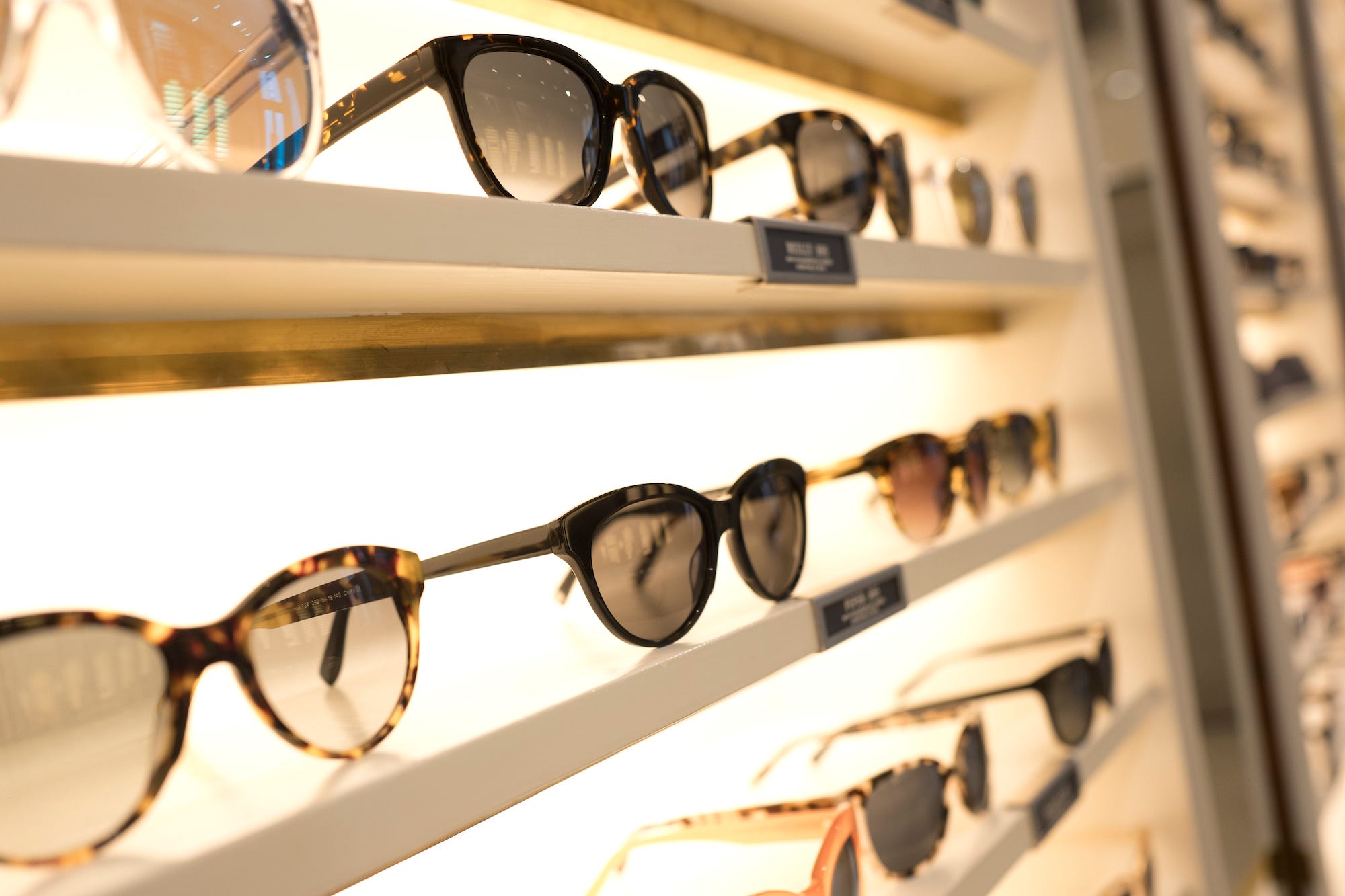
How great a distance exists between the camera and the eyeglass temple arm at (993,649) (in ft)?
3.84

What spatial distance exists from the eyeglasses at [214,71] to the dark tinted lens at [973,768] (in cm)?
80

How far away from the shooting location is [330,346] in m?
0.63

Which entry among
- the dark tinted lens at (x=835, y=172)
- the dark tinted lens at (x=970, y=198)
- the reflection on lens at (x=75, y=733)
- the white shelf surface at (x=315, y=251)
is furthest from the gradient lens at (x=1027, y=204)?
the reflection on lens at (x=75, y=733)

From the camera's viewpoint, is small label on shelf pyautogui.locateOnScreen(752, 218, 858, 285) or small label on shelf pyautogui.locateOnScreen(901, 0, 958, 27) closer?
small label on shelf pyautogui.locateOnScreen(752, 218, 858, 285)

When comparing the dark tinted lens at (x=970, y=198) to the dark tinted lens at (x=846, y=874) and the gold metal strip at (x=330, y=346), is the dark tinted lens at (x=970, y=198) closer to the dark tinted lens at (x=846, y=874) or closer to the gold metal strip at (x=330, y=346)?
the gold metal strip at (x=330, y=346)

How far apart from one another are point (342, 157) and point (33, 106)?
179 millimetres

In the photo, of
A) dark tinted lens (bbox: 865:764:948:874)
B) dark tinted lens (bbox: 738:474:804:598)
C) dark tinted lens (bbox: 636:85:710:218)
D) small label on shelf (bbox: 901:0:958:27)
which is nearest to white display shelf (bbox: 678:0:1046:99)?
small label on shelf (bbox: 901:0:958:27)

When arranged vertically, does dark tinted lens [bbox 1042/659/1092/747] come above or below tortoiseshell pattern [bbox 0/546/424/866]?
below

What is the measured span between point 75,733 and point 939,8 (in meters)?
0.94

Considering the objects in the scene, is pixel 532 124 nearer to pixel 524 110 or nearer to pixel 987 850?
pixel 524 110

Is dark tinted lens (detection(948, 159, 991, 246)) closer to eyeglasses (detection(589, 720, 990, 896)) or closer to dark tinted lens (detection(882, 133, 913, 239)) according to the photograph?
dark tinted lens (detection(882, 133, 913, 239))

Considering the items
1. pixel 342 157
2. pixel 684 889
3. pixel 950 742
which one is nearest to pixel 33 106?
pixel 342 157

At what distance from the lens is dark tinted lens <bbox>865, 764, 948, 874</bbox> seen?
0.83m

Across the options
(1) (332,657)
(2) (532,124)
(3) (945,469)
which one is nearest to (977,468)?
(3) (945,469)
